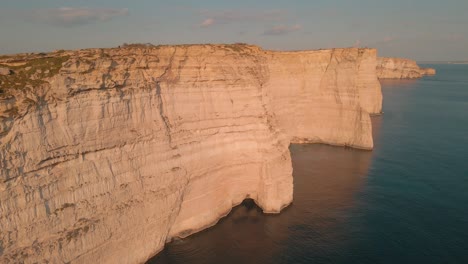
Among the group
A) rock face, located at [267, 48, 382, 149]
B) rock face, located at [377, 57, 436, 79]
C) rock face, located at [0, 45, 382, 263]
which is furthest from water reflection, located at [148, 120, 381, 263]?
rock face, located at [377, 57, 436, 79]

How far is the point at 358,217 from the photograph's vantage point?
21969 millimetres

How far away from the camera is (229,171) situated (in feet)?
70.3

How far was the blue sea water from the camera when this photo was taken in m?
17.8

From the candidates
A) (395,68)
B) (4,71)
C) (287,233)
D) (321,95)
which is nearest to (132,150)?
(4,71)

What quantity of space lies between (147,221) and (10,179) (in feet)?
22.1

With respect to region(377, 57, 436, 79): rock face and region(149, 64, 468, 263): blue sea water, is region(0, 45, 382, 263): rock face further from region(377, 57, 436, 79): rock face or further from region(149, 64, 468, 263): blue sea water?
region(377, 57, 436, 79): rock face

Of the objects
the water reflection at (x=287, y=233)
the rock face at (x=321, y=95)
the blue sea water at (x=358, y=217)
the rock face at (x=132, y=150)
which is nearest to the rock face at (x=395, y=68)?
the rock face at (x=321, y=95)

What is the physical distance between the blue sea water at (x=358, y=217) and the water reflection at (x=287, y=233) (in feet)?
0.18

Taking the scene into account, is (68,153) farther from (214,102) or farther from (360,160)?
(360,160)

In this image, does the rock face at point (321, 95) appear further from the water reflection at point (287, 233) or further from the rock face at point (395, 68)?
the rock face at point (395, 68)

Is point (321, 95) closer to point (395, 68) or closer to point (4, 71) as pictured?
point (4, 71)

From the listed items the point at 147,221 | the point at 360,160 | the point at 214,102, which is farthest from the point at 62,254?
the point at 360,160

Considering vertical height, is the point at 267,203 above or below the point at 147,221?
below

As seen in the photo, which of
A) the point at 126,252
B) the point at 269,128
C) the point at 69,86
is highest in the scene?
the point at 69,86
